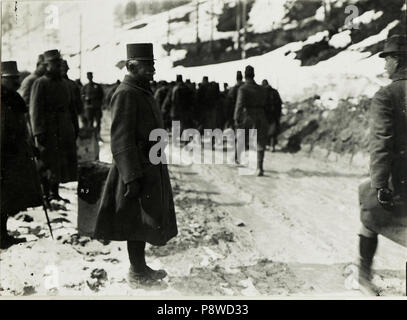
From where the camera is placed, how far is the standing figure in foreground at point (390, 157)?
4.09 meters

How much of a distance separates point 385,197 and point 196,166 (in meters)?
5.46

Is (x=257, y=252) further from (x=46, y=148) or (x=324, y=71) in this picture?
(x=324, y=71)

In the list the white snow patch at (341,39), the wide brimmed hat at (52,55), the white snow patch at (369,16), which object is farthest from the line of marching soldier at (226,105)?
the wide brimmed hat at (52,55)

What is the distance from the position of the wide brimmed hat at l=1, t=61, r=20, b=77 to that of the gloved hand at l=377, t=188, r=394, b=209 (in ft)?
12.7

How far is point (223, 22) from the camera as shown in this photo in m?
6.92

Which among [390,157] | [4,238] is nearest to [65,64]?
[4,238]

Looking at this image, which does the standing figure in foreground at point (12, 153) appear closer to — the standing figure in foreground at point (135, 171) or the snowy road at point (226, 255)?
the snowy road at point (226, 255)

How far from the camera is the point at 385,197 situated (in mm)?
4125

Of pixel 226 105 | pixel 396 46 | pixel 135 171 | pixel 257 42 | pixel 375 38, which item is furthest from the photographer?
pixel 226 105

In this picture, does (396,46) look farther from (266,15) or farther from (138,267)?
(138,267)

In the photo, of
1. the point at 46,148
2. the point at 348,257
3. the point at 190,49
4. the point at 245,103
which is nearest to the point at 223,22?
the point at 190,49

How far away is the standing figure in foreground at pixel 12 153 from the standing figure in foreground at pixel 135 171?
151 centimetres

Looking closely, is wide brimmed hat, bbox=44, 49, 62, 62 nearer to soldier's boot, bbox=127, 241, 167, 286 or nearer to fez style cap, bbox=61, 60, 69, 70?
fez style cap, bbox=61, 60, 69, 70

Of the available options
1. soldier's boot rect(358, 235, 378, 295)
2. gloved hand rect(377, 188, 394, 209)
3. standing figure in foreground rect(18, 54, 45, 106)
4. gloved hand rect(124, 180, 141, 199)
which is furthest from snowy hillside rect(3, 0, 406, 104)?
soldier's boot rect(358, 235, 378, 295)
